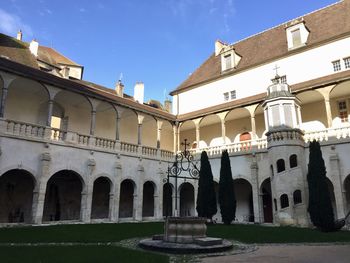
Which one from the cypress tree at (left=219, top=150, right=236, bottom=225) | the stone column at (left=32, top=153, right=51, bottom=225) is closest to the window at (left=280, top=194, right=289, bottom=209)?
the cypress tree at (left=219, top=150, right=236, bottom=225)

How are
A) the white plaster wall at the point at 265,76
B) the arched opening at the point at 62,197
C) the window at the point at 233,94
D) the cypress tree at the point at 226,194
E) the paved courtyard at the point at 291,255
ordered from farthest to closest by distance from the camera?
1. the window at the point at 233,94
2. the white plaster wall at the point at 265,76
3. the arched opening at the point at 62,197
4. the cypress tree at the point at 226,194
5. the paved courtyard at the point at 291,255

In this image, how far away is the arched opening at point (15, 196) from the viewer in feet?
60.1

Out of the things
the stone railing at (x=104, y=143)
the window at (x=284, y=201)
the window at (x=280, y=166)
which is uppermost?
the stone railing at (x=104, y=143)

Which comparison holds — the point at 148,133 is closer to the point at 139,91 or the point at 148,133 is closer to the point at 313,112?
the point at 139,91

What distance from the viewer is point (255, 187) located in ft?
66.9

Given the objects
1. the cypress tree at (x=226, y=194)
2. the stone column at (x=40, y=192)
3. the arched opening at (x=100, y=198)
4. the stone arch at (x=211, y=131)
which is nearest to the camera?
the stone column at (x=40, y=192)

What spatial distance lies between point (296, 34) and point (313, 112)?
20.4 feet

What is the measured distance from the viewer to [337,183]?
56.4 feet

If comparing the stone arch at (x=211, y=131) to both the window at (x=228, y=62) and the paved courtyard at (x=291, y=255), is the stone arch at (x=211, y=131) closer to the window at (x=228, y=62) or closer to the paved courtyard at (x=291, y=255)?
the window at (x=228, y=62)

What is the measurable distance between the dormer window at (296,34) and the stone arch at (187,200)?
13594 millimetres

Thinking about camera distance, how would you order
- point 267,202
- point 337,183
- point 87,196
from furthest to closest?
1. point 267,202
2. point 87,196
3. point 337,183

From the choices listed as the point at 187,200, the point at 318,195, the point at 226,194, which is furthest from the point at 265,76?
the point at 187,200

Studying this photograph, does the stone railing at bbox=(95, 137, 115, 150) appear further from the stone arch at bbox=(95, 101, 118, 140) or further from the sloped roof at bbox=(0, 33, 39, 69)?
the sloped roof at bbox=(0, 33, 39, 69)

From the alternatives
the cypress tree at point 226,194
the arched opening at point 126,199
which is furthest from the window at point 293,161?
the arched opening at point 126,199
